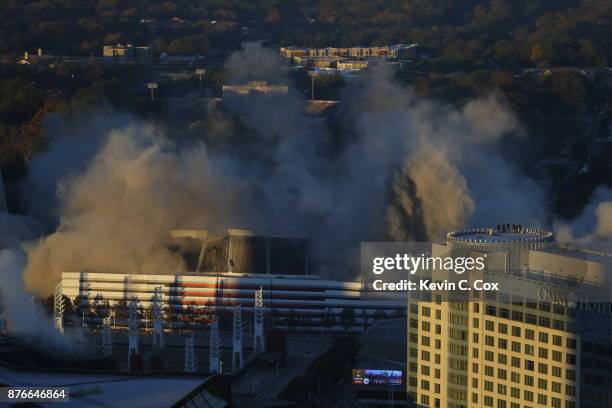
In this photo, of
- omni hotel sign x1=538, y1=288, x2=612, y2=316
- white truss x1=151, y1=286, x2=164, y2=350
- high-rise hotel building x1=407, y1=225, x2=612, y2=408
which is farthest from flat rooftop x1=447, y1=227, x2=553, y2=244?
white truss x1=151, y1=286, x2=164, y2=350

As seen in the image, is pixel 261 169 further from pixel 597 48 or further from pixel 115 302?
pixel 597 48

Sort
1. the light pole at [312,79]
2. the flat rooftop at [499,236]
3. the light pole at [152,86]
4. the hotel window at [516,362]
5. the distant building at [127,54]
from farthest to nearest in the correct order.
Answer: the distant building at [127,54] < the light pole at [152,86] < the light pole at [312,79] < the flat rooftop at [499,236] < the hotel window at [516,362]

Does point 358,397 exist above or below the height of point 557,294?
below

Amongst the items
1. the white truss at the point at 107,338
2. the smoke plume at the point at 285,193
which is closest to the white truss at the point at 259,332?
the white truss at the point at 107,338

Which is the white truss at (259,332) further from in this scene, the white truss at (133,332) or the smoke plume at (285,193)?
the smoke plume at (285,193)

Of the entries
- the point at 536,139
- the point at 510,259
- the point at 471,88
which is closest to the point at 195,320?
the point at 510,259
